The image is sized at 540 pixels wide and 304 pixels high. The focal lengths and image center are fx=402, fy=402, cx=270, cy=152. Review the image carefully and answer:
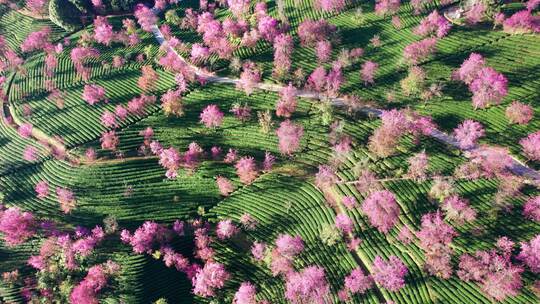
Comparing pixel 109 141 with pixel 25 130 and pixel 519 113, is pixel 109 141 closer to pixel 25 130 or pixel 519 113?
pixel 25 130

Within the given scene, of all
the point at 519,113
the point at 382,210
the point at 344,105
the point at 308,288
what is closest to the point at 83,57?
the point at 344,105

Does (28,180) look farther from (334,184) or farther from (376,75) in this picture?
(376,75)

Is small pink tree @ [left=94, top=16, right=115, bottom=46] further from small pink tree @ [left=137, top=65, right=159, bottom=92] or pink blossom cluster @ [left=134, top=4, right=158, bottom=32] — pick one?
small pink tree @ [left=137, top=65, right=159, bottom=92]

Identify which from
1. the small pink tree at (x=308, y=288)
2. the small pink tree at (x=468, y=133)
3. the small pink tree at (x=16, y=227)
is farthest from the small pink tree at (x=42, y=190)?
the small pink tree at (x=468, y=133)

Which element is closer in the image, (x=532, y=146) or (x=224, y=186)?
(x=532, y=146)

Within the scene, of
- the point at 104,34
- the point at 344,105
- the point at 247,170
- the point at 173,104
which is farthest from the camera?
the point at 104,34

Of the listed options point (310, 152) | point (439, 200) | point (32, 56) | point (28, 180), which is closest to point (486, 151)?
point (439, 200)
